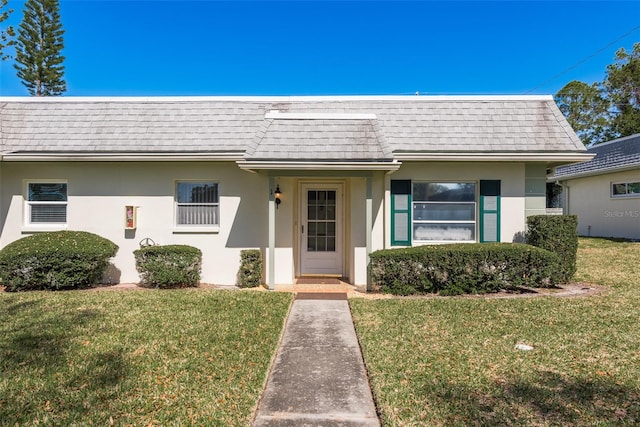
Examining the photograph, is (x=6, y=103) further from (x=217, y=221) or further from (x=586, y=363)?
(x=586, y=363)

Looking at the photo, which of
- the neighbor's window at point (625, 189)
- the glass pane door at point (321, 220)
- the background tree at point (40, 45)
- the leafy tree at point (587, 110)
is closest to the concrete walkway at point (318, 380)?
the glass pane door at point (321, 220)

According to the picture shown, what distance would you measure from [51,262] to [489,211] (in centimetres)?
987

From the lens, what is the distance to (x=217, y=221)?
8.98 meters

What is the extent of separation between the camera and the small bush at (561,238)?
8.19 m

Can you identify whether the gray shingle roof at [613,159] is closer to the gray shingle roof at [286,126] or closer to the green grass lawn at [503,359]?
the gray shingle roof at [286,126]

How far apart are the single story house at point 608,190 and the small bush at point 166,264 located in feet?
51.8

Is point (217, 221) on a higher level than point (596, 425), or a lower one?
higher

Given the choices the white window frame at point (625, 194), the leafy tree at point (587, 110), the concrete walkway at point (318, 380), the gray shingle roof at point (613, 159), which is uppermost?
the leafy tree at point (587, 110)

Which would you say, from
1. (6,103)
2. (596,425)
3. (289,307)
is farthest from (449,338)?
(6,103)

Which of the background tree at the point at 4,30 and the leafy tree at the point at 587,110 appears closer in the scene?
the background tree at the point at 4,30

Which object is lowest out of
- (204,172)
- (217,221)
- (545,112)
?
(217,221)

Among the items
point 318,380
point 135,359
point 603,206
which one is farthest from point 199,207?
point 603,206

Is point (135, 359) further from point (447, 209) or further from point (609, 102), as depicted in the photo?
point (609, 102)

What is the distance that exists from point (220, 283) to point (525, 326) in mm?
6442
